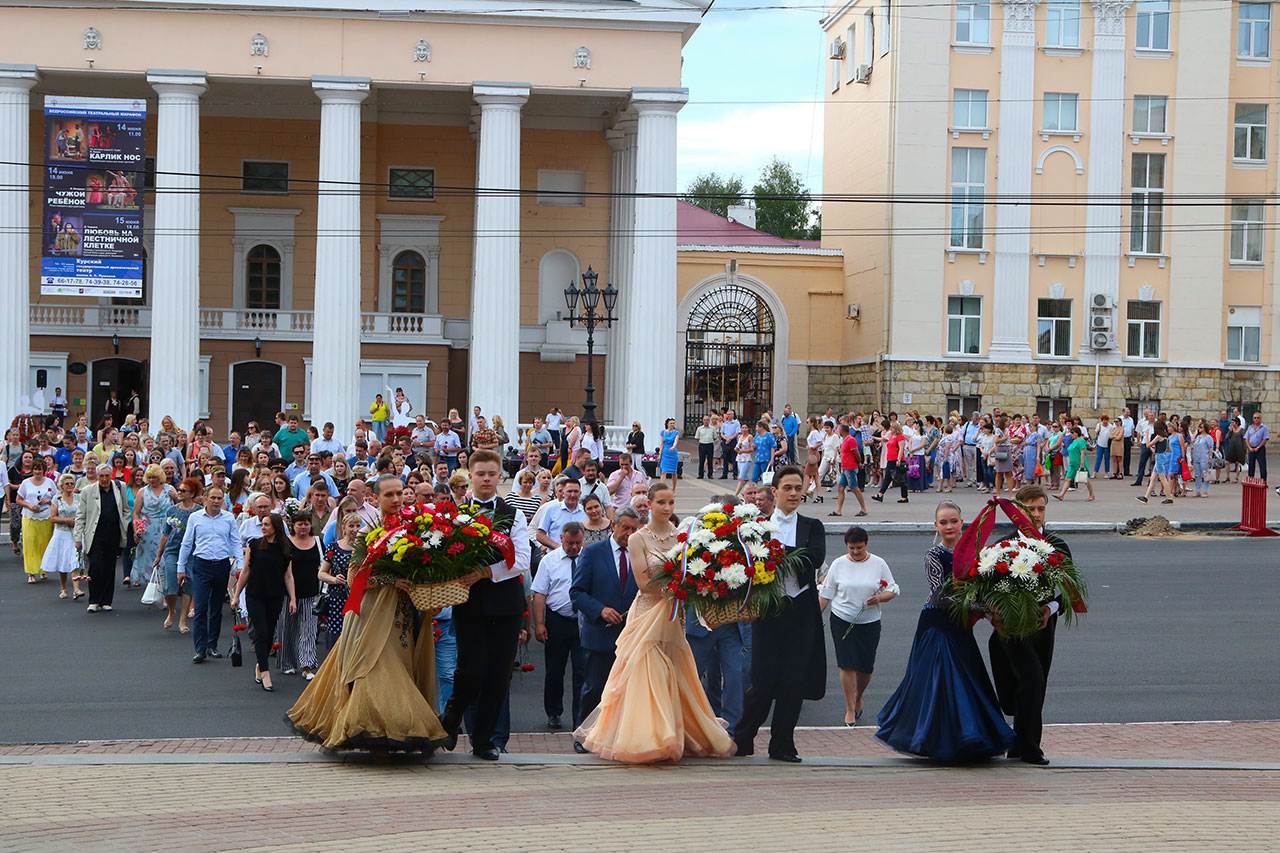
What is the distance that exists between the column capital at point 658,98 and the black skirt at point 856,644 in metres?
29.8

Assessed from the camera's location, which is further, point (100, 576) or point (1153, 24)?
point (1153, 24)

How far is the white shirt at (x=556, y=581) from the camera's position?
1226 cm

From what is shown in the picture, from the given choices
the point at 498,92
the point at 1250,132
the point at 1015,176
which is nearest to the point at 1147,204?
the point at 1250,132

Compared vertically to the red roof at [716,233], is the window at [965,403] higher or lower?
lower

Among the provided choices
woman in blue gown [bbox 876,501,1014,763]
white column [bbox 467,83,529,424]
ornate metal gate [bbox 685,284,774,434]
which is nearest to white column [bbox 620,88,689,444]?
white column [bbox 467,83,529,424]

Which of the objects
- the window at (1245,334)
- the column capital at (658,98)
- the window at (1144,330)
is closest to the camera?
A: the column capital at (658,98)

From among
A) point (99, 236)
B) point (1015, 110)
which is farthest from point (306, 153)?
point (1015, 110)

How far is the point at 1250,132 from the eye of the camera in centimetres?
4853

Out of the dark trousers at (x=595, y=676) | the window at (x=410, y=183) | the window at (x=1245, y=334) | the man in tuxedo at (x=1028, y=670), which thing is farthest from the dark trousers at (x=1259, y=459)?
the dark trousers at (x=595, y=676)

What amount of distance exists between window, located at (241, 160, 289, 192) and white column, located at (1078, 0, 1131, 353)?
24.0m

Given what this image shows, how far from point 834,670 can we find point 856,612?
265 cm

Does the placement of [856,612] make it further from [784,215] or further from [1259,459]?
[784,215]

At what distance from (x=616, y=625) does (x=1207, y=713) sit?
→ 17.1ft

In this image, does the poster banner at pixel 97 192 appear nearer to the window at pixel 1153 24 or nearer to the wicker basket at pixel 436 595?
the wicker basket at pixel 436 595
